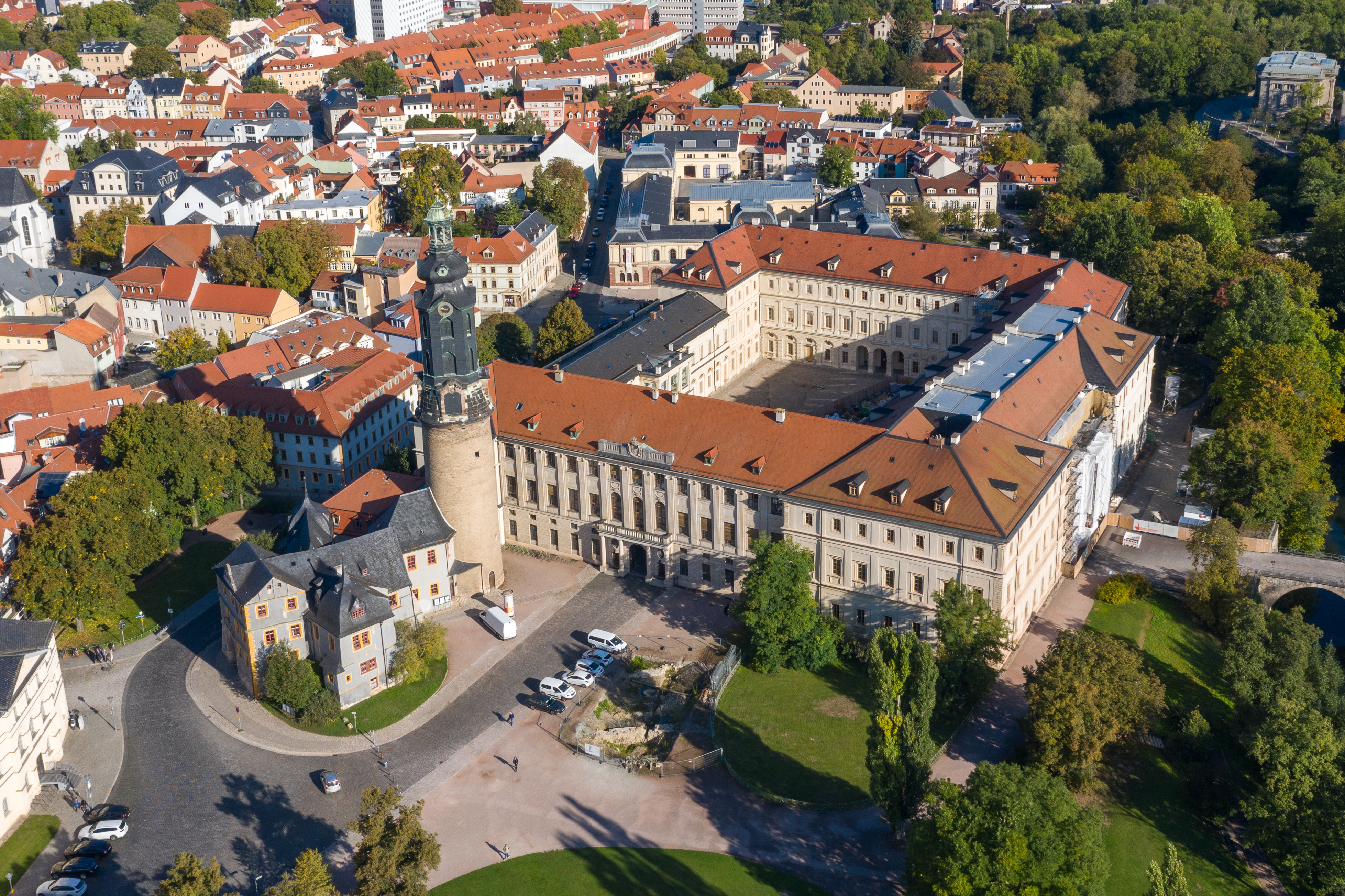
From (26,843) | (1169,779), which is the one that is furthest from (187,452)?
(1169,779)

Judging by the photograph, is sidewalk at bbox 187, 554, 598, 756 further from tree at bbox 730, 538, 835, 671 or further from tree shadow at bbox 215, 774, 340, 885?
tree at bbox 730, 538, 835, 671

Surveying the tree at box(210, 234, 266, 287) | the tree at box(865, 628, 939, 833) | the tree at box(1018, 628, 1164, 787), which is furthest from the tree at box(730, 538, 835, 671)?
the tree at box(210, 234, 266, 287)

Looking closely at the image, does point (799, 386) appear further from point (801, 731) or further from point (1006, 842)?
point (1006, 842)

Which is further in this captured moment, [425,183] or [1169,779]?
[425,183]

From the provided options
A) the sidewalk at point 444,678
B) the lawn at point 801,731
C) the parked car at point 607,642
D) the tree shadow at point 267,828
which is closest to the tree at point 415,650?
the sidewalk at point 444,678

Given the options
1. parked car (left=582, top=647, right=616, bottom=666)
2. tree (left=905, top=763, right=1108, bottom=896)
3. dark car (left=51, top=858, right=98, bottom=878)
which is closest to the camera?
tree (left=905, top=763, right=1108, bottom=896)

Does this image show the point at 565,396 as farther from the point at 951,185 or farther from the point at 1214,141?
the point at 1214,141

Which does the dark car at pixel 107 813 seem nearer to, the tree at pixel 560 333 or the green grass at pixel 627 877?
the green grass at pixel 627 877
